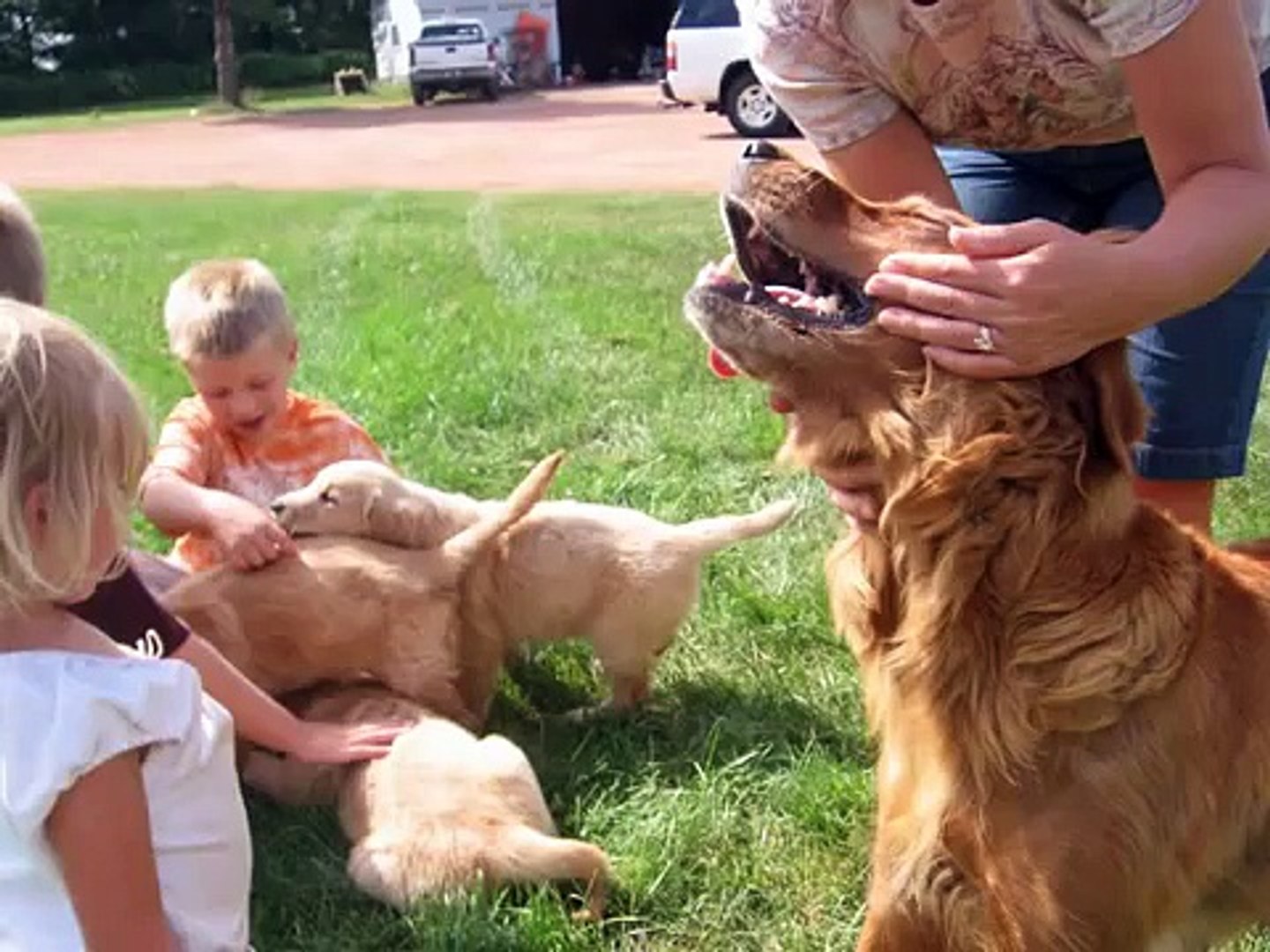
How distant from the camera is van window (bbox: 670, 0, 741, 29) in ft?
79.5

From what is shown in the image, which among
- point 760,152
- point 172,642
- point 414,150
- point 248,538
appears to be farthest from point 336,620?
point 414,150

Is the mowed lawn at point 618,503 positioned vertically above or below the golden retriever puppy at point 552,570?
below

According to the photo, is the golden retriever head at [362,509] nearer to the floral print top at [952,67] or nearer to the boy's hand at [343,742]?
the boy's hand at [343,742]

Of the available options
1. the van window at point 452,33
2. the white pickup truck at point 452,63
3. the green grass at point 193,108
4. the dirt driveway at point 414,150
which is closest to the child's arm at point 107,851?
the dirt driveway at point 414,150

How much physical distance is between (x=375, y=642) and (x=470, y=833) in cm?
78

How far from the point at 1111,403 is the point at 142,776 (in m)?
1.53

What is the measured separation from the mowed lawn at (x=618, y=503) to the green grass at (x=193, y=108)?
23.8 m

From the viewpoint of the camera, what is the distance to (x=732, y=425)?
641cm

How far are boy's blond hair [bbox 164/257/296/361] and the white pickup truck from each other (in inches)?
1287

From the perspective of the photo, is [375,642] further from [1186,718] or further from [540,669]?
[1186,718]

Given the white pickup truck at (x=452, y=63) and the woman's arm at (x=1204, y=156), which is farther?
the white pickup truck at (x=452, y=63)

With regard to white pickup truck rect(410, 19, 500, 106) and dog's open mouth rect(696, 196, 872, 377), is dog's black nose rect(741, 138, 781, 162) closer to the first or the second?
dog's open mouth rect(696, 196, 872, 377)

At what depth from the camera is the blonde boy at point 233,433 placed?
13.3 ft

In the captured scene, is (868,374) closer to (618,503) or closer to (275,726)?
(275,726)
